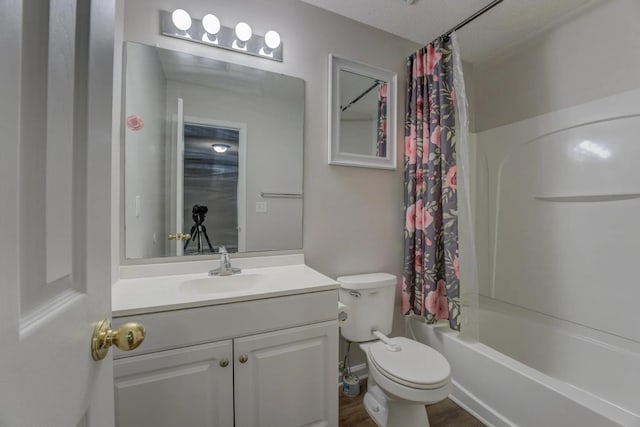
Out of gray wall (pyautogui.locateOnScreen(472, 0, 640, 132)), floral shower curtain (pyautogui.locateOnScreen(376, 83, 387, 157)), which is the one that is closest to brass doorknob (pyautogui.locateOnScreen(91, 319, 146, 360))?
floral shower curtain (pyautogui.locateOnScreen(376, 83, 387, 157))

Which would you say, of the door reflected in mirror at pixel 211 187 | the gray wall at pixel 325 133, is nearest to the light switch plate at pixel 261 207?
the door reflected in mirror at pixel 211 187

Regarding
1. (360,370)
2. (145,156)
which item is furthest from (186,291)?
(360,370)

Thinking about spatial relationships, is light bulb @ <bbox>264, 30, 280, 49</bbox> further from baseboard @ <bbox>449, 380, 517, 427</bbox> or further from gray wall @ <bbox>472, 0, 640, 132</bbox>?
baseboard @ <bbox>449, 380, 517, 427</bbox>

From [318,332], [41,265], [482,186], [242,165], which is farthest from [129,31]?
[482,186]

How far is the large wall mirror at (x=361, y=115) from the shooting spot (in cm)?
170

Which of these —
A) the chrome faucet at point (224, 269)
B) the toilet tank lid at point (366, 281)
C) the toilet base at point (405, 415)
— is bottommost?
the toilet base at point (405, 415)

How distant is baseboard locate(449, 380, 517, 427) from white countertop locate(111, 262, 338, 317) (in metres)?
1.09

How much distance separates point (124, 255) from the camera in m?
1.26

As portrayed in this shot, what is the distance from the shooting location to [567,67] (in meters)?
1.71

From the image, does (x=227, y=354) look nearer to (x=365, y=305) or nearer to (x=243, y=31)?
(x=365, y=305)

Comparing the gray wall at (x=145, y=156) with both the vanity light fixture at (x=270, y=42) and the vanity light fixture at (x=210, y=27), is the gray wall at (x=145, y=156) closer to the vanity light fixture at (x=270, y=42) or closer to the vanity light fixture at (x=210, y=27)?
the vanity light fixture at (x=210, y=27)

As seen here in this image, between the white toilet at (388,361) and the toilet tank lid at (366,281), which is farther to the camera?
the toilet tank lid at (366,281)

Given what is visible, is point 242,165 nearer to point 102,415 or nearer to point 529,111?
point 102,415

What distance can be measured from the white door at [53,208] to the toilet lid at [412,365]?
1069 millimetres
